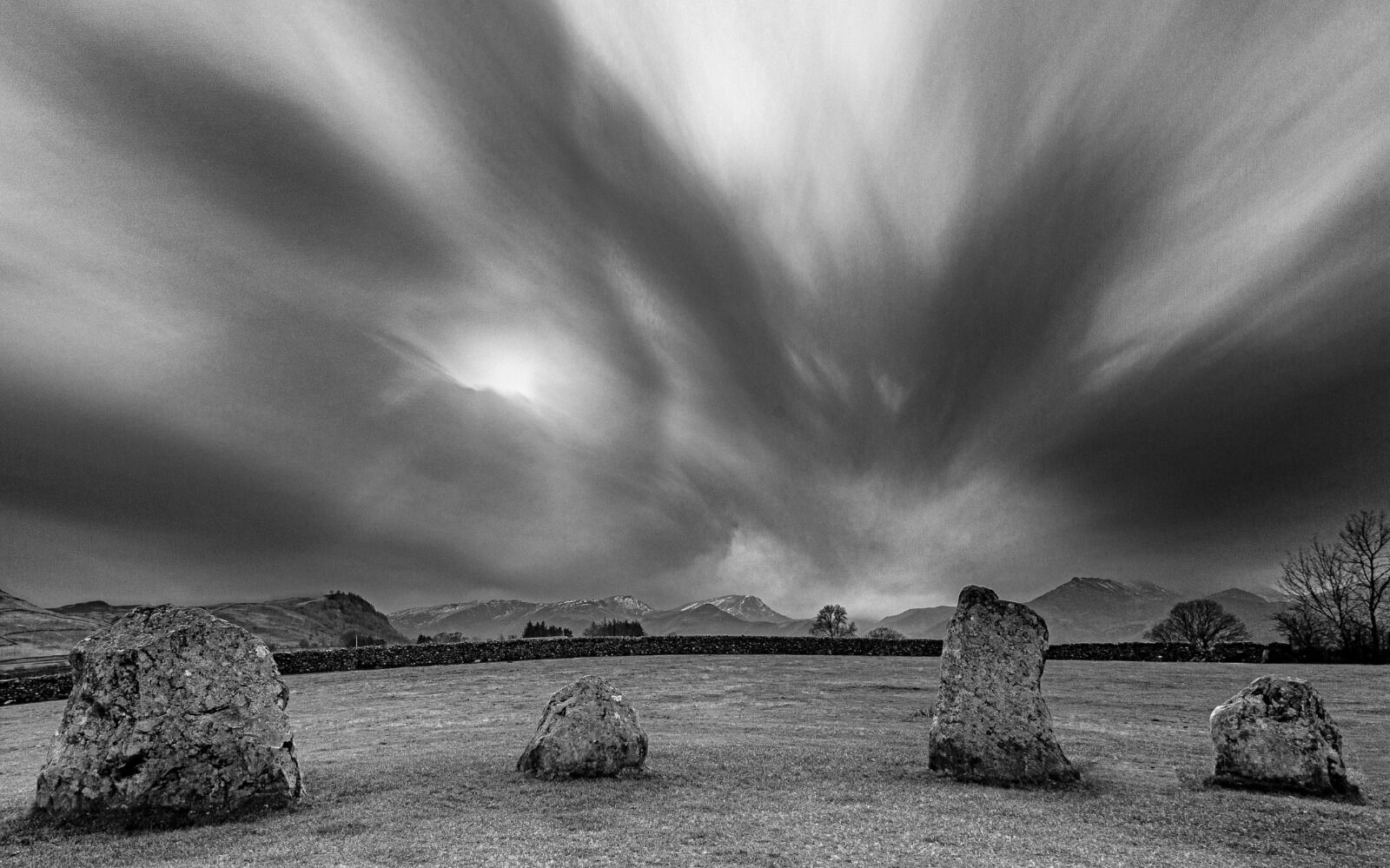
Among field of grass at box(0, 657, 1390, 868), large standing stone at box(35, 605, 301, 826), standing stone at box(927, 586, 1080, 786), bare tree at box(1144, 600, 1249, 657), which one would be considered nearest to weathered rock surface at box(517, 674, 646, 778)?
field of grass at box(0, 657, 1390, 868)

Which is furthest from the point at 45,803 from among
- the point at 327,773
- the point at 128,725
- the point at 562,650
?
the point at 562,650

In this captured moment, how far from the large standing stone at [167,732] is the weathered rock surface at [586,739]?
547 centimetres

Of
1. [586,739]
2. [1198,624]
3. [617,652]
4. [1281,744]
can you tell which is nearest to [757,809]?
[586,739]

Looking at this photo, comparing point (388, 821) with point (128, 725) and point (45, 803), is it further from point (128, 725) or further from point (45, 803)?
point (45, 803)

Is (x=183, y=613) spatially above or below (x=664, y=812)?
above

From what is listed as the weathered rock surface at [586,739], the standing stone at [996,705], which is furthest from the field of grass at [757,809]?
the standing stone at [996,705]

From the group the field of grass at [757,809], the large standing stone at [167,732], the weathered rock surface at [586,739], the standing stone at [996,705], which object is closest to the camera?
the field of grass at [757,809]

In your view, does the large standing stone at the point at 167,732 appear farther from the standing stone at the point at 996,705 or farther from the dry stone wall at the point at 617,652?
the dry stone wall at the point at 617,652

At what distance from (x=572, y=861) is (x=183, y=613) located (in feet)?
38.3

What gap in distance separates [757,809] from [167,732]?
40.3ft

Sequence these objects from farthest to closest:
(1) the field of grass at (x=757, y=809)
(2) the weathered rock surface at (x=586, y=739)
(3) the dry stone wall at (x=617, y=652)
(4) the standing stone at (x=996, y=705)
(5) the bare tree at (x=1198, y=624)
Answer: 1. (5) the bare tree at (x=1198, y=624)
2. (3) the dry stone wall at (x=617, y=652)
3. (4) the standing stone at (x=996, y=705)
4. (2) the weathered rock surface at (x=586, y=739)
5. (1) the field of grass at (x=757, y=809)

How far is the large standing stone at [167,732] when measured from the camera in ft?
46.2

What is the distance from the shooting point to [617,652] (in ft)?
247

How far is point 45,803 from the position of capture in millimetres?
14055
